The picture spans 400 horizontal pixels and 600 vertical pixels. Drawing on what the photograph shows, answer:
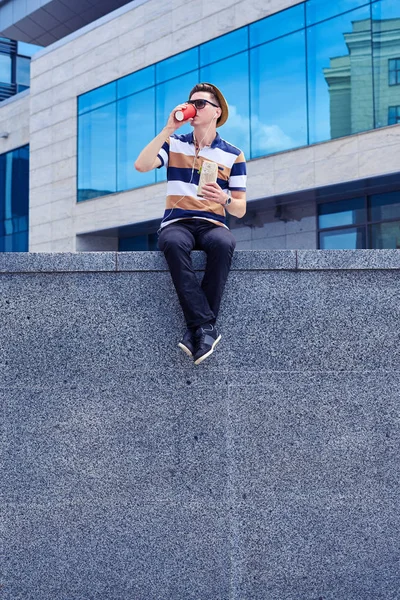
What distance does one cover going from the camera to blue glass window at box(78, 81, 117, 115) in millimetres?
26266

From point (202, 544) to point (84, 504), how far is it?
786mm

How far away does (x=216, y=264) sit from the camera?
14.9ft

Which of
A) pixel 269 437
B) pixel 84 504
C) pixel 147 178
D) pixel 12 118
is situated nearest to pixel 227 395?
pixel 269 437

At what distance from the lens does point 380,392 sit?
471 centimetres

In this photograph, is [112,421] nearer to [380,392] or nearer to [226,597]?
[226,597]

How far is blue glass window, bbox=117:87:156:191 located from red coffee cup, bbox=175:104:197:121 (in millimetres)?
19659

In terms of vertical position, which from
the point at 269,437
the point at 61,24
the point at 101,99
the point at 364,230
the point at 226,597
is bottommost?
the point at 226,597

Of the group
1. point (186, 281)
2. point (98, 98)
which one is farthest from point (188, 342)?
point (98, 98)

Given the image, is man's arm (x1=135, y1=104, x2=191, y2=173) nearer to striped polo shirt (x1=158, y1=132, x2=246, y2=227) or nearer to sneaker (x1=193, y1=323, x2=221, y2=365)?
striped polo shirt (x1=158, y1=132, x2=246, y2=227)

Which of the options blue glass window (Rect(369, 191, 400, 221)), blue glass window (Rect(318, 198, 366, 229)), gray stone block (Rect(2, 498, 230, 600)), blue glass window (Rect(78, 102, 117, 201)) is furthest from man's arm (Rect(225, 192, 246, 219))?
blue glass window (Rect(78, 102, 117, 201))

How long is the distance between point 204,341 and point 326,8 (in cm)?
1724

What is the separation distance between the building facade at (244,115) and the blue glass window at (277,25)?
42mm

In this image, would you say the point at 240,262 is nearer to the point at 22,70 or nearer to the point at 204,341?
the point at 204,341

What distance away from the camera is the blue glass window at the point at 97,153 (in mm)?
26078
